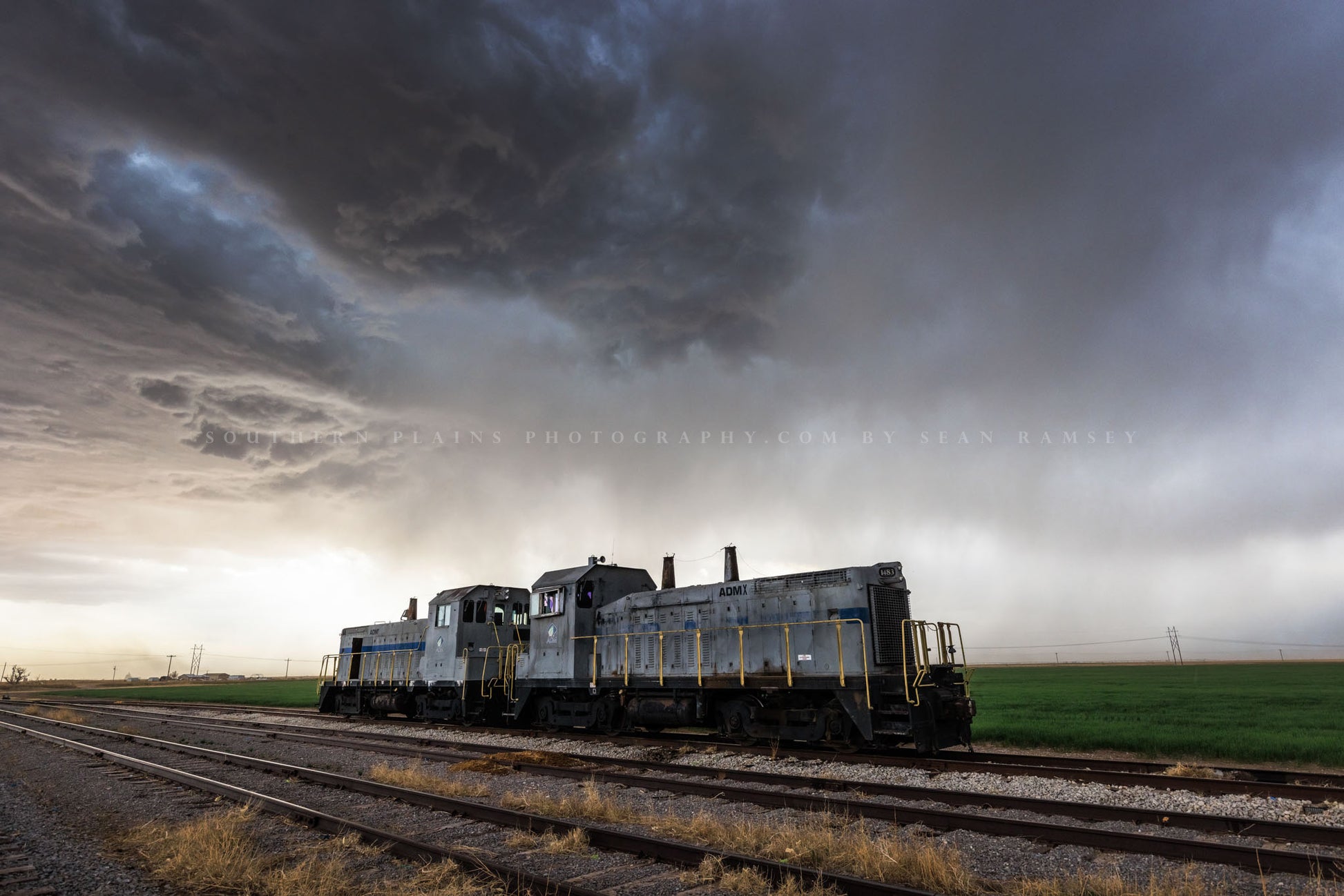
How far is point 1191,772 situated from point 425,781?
41.1 feet

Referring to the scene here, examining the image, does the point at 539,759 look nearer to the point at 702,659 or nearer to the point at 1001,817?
the point at 702,659

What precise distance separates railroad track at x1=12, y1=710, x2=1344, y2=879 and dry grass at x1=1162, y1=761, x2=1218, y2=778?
3869mm

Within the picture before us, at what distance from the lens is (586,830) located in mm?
7676

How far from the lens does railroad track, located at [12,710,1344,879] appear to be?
682 cm

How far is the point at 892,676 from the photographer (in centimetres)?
1299

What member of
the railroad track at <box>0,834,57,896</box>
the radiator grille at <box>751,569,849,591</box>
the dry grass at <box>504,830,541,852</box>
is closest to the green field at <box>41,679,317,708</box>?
the radiator grille at <box>751,569,849,591</box>

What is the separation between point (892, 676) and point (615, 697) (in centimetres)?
771

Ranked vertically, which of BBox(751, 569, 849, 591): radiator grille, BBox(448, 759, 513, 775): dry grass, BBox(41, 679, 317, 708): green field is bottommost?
BBox(41, 679, 317, 708): green field

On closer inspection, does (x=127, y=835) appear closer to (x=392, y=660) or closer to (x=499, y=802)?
(x=499, y=802)

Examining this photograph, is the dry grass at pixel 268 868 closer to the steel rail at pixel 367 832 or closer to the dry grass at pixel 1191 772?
the steel rail at pixel 367 832

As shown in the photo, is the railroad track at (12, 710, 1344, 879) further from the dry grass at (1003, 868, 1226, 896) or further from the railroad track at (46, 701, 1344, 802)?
the railroad track at (46, 701, 1344, 802)

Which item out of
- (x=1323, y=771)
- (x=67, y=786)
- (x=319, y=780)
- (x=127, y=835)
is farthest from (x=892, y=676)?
(x=67, y=786)

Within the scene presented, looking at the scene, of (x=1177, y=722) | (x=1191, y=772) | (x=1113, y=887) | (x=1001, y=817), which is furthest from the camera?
(x=1177, y=722)

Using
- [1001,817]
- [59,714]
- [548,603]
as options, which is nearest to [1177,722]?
[1001,817]
